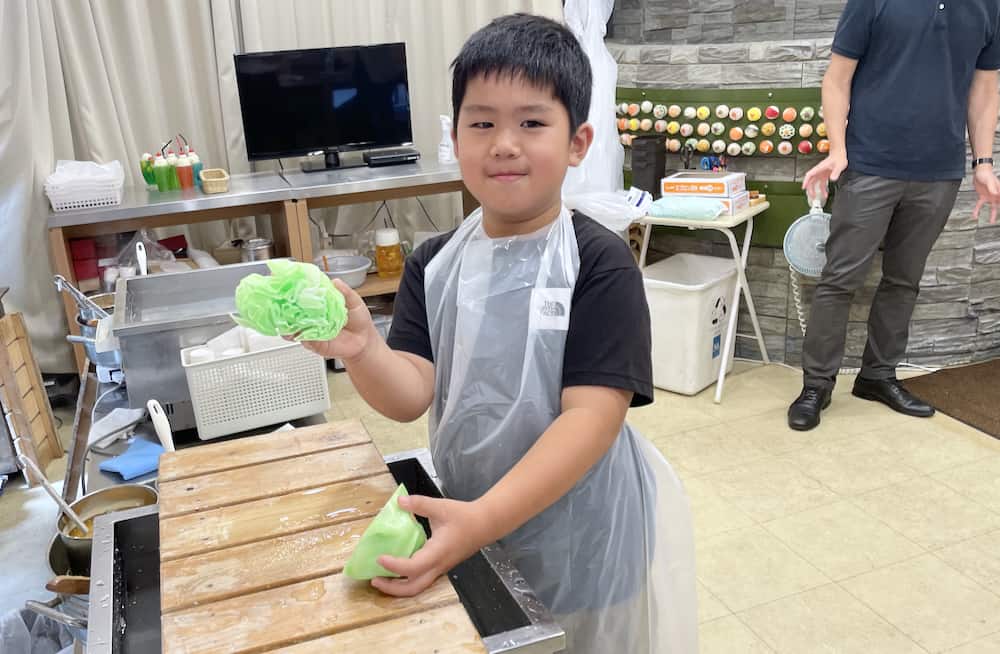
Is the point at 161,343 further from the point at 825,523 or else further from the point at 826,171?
the point at 826,171

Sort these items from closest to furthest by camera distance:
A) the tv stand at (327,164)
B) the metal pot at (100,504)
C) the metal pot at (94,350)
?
the metal pot at (100,504) < the metal pot at (94,350) < the tv stand at (327,164)

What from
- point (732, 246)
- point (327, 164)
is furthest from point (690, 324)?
point (327, 164)

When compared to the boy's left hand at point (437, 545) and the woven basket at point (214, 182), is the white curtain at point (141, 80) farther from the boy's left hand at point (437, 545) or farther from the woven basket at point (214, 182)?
the boy's left hand at point (437, 545)

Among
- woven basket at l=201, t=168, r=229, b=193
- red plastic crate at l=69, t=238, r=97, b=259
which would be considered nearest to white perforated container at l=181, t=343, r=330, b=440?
woven basket at l=201, t=168, r=229, b=193

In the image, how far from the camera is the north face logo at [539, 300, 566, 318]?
101 cm

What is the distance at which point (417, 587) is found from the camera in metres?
0.84

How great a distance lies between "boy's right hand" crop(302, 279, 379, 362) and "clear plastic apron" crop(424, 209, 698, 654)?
0.13m

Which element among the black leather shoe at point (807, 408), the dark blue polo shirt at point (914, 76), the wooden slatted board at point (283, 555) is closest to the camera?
the wooden slatted board at point (283, 555)

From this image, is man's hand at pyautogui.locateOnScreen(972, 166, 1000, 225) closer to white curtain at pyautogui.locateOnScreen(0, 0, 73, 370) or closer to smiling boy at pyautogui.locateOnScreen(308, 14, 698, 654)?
smiling boy at pyautogui.locateOnScreen(308, 14, 698, 654)

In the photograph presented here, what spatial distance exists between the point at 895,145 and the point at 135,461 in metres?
2.27

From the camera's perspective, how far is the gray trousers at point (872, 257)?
8.67ft

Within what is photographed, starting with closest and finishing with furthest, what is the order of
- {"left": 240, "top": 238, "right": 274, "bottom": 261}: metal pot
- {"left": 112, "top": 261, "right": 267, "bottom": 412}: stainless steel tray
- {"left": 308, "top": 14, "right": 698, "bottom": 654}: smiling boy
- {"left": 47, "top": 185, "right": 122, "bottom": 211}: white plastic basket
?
{"left": 308, "top": 14, "right": 698, "bottom": 654}: smiling boy
{"left": 112, "top": 261, "right": 267, "bottom": 412}: stainless steel tray
{"left": 47, "top": 185, "right": 122, "bottom": 211}: white plastic basket
{"left": 240, "top": 238, "right": 274, "bottom": 261}: metal pot

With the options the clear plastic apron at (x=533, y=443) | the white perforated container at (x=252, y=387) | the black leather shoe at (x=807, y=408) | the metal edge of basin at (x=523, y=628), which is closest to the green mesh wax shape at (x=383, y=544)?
the metal edge of basin at (x=523, y=628)

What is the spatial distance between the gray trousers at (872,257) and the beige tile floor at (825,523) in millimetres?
204
